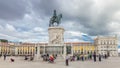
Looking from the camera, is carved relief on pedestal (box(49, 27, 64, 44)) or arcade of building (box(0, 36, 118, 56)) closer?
carved relief on pedestal (box(49, 27, 64, 44))

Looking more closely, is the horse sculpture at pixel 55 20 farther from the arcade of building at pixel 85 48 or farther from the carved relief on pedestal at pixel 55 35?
the arcade of building at pixel 85 48

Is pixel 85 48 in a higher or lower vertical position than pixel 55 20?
lower

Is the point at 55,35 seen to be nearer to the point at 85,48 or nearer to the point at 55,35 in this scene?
the point at 55,35

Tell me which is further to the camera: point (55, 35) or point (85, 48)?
point (85, 48)

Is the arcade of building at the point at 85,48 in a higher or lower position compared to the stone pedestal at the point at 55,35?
lower

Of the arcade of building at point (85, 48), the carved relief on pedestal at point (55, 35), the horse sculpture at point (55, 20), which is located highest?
the horse sculpture at point (55, 20)

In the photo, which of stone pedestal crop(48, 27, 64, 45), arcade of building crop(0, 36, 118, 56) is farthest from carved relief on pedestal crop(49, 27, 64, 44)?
arcade of building crop(0, 36, 118, 56)

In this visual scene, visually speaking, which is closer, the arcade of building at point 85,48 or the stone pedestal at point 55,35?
the stone pedestal at point 55,35

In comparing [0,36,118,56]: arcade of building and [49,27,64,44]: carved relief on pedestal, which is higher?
[49,27,64,44]: carved relief on pedestal

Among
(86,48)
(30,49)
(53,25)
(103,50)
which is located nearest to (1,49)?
(30,49)

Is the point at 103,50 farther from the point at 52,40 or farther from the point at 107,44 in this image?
the point at 52,40

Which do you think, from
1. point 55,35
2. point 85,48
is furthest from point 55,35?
Result: point 85,48

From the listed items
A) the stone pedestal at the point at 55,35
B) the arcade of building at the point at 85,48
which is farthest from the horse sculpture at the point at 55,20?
the arcade of building at the point at 85,48

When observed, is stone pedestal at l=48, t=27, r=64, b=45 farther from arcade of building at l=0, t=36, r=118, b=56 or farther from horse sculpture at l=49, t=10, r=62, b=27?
arcade of building at l=0, t=36, r=118, b=56
